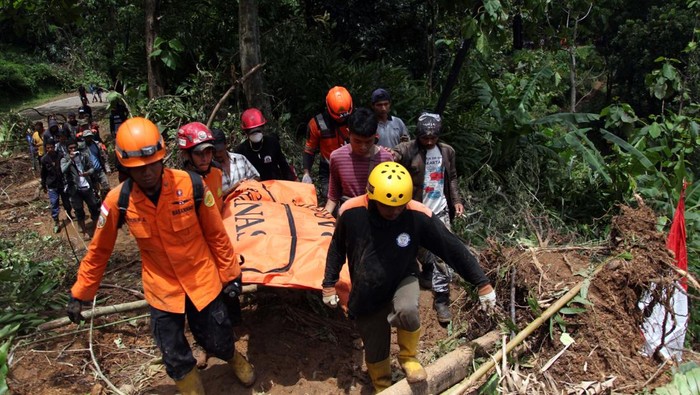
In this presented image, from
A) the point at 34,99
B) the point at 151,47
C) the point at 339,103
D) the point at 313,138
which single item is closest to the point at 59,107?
the point at 34,99

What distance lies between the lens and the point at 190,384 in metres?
3.19

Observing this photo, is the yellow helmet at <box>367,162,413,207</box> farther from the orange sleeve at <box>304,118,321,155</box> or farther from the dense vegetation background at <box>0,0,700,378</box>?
the orange sleeve at <box>304,118,321,155</box>

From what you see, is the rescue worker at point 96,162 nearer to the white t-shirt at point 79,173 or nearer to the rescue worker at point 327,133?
the white t-shirt at point 79,173

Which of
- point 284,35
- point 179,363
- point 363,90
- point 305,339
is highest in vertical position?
point 284,35

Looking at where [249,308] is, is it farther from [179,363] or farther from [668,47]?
[668,47]

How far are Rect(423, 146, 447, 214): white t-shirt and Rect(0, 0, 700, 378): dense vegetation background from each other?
2.55ft

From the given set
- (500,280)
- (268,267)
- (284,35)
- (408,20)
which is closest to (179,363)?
(268,267)

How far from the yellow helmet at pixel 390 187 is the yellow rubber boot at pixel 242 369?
1552 millimetres

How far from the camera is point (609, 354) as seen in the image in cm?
298

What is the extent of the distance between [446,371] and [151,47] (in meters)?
7.06

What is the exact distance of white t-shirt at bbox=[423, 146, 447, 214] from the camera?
4.29 metres

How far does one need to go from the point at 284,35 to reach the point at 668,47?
62.2 feet

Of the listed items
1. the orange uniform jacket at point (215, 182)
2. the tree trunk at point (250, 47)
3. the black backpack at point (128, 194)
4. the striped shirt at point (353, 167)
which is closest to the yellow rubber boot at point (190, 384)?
the black backpack at point (128, 194)

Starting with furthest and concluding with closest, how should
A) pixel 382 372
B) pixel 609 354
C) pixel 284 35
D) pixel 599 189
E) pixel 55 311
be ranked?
pixel 284 35
pixel 599 189
pixel 55 311
pixel 382 372
pixel 609 354
